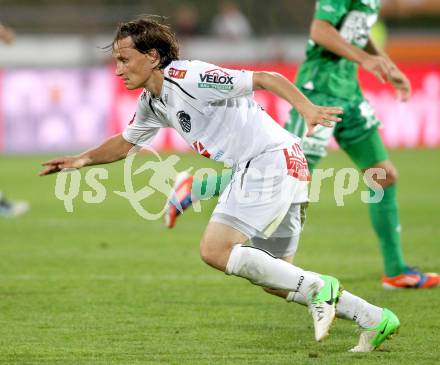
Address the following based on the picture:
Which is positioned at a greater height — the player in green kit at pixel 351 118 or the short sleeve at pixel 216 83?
the short sleeve at pixel 216 83

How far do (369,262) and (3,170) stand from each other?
29.9 feet

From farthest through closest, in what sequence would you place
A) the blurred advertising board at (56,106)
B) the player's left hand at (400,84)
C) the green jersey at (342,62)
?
the blurred advertising board at (56,106) < the green jersey at (342,62) < the player's left hand at (400,84)

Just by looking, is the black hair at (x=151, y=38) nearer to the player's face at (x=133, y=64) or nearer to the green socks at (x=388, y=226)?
the player's face at (x=133, y=64)

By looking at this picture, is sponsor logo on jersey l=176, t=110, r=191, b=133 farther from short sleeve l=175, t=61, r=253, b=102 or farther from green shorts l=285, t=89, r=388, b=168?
green shorts l=285, t=89, r=388, b=168

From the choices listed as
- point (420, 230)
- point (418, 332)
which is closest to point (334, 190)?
point (420, 230)

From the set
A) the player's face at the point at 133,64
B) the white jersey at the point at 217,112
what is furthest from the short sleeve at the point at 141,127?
the player's face at the point at 133,64

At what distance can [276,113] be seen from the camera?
1819 centimetres

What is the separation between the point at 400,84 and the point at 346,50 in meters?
0.75

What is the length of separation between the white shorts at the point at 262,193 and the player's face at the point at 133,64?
0.71 m

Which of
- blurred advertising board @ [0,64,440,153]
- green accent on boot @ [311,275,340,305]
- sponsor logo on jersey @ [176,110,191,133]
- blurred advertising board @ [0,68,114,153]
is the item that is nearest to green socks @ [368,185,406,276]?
green accent on boot @ [311,275,340,305]

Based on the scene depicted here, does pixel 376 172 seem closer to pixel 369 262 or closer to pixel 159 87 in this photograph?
pixel 369 262

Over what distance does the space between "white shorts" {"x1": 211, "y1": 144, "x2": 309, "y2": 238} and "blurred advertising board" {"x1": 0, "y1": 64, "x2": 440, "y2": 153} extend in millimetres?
12259

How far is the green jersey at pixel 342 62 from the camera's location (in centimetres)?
761

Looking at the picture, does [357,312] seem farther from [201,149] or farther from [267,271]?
[201,149]
